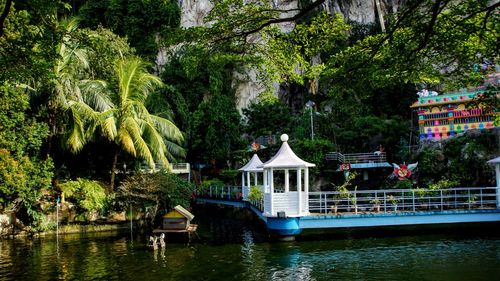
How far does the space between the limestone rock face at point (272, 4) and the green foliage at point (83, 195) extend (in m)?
19.1

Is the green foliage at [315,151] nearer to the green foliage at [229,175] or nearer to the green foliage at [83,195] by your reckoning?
the green foliage at [229,175]

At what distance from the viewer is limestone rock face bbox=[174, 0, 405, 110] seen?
38938mm

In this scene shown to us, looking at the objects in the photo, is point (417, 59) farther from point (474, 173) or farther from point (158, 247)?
point (474, 173)

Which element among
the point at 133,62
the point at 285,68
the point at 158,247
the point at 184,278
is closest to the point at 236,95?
the point at 133,62

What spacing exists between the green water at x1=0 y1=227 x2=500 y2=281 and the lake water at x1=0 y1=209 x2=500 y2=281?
2 cm

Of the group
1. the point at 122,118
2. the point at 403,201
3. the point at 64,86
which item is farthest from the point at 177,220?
the point at 403,201

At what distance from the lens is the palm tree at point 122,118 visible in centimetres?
1956

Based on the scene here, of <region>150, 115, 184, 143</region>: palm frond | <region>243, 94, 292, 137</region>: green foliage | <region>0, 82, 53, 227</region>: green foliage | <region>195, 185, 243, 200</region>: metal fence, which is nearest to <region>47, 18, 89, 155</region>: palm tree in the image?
<region>0, 82, 53, 227</region>: green foliage

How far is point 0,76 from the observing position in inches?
340

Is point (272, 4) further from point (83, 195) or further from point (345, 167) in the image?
point (83, 195)

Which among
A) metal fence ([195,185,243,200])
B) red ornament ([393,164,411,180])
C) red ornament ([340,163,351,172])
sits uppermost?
red ornament ([340,163,351,172])

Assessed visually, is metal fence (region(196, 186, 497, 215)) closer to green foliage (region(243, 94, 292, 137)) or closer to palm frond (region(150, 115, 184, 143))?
palm frond (region(150, 115, 184, 143))

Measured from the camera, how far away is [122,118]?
20266 mm

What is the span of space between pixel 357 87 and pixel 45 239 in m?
14.8
